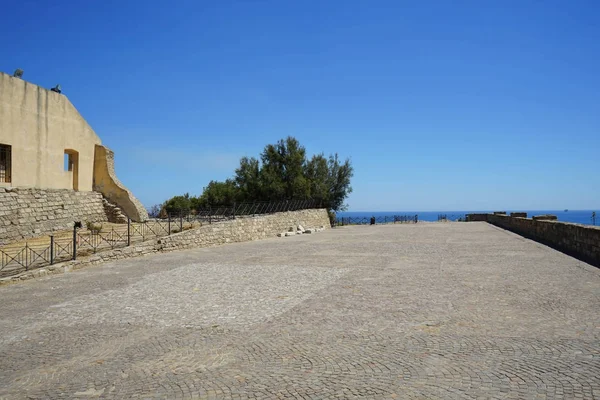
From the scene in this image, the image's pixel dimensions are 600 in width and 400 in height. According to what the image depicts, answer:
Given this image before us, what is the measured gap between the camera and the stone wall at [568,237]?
1321 centimetres

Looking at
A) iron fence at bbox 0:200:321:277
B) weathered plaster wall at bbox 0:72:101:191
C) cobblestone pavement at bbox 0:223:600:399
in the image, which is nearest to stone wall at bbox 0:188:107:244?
weathered plaster wall at bbox 0:72:101:191

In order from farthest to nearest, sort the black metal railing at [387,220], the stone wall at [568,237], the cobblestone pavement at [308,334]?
the black metal railing at [387,220] → the stone wall at [568,237] → the cobblestone pavement at [308,334]

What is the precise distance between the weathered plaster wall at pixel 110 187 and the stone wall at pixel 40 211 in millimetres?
979

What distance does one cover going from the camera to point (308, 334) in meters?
6.32

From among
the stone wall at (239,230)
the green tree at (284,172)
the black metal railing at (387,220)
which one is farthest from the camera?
the black metal railing at (387,220)

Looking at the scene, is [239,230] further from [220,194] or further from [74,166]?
[220,194]

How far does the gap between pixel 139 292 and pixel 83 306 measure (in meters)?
1.44

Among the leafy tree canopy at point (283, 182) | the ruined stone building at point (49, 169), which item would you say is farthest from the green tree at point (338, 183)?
the ruined stone building at point (49, 169)

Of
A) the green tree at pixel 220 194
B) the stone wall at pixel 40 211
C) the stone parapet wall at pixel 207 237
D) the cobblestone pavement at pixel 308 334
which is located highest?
the green tree at pixel 220 194

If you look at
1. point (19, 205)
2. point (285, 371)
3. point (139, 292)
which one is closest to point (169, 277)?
point (139, 292)

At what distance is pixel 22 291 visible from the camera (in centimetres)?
1013

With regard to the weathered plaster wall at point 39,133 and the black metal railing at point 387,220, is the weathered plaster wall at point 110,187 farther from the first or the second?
the black metal railing at point 387,220

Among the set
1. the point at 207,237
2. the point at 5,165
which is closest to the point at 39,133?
the point at 5,165

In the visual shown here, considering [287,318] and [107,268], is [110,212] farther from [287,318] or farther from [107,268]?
[287,318]
